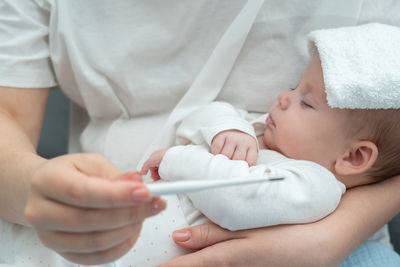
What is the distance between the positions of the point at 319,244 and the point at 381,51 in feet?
1.13

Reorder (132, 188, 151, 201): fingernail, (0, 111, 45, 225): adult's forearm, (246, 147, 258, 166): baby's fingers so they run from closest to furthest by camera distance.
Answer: (132, 188, 151, 201): fingernail < (0, 111, 45, 225): adult's forearm < (246, 147, 258, 166): baby's fingers

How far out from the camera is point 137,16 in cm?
84

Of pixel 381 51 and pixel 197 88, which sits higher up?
pixel 381 51

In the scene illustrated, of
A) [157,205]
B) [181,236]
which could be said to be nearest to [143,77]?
[181,236]

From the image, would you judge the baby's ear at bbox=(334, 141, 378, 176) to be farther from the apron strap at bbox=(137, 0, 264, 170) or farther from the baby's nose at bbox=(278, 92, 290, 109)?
the apron strap at bbox=(137, 0, 264, 170)

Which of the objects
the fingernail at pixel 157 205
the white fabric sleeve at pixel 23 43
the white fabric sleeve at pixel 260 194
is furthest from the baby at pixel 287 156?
the white fabric sleeve at pixel 23 43

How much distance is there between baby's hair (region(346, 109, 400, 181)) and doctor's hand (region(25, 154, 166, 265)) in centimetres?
43

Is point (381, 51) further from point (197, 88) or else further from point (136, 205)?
point (136, 205)

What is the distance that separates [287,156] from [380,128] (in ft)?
0.57

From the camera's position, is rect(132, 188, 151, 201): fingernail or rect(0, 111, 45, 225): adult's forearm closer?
rect(132, 188, 151, 201): fingernail

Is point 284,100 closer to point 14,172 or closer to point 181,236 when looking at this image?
point 181,236

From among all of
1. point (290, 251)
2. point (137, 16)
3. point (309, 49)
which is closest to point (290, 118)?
point (309, 49)

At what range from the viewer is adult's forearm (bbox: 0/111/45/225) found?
62cm

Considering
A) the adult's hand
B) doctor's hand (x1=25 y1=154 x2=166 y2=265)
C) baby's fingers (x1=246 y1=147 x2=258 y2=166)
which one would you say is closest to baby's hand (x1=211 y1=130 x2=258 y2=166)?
baby's fingers (x1=246 y1=147 x2=258 y2=166)
